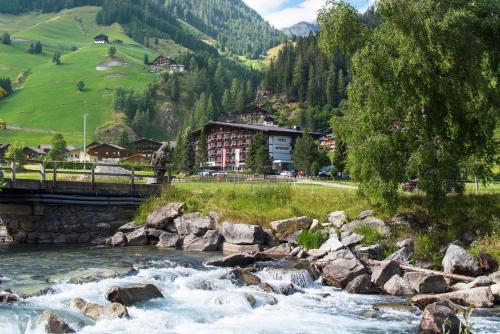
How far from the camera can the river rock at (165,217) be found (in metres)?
36.5

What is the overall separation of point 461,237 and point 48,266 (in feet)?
72.0

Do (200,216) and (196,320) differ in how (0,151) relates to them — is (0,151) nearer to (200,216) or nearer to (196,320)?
(200,216)

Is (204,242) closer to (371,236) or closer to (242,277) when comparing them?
(242,277)

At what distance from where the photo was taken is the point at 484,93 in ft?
90.1

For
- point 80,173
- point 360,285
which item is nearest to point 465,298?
point 360,285

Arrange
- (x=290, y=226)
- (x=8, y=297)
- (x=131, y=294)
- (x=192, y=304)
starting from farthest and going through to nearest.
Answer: (x=290, y=226) < (x=192, y=304) < (x=131, y=294) < (x=8, y=297)

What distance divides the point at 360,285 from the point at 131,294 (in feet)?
31.7

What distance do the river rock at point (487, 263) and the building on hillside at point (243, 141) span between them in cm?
10116

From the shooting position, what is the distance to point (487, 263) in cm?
2377

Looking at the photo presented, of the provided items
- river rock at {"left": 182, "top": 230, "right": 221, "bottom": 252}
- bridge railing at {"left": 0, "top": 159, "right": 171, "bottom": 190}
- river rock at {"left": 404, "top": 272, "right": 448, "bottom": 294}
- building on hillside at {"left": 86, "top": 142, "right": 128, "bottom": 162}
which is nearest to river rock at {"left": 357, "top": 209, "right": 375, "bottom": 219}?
river rock at {"left": 182, "top": 230, "right": 221, "bottom": 252}

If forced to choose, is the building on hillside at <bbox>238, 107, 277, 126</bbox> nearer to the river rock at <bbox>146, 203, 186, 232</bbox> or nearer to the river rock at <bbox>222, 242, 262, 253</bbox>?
the river rock at <bbox>146, 203, 186, 232</bbox>

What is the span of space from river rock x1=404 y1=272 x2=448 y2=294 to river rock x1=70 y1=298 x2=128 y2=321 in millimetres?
12326

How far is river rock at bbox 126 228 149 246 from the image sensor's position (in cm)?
3528

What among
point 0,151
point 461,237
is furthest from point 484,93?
point 0,151
